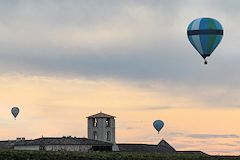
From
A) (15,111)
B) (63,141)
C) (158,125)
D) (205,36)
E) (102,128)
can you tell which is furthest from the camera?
(102,128)

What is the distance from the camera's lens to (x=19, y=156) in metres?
49.9

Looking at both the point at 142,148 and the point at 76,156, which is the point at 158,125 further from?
the point at 76,156

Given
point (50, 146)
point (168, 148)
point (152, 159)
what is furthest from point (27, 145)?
point (152, 159)

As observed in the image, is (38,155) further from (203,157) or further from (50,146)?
(50,146)

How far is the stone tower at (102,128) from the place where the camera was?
448ft

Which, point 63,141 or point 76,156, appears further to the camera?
point 63,141

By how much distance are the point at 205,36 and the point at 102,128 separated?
7081 cm

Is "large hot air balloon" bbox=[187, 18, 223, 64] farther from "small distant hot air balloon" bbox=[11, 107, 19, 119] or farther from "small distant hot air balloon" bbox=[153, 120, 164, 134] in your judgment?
"small distant hot air balloon" bbox=[11, 107, 19, 119]

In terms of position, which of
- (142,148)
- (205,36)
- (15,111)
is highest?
(15,111)

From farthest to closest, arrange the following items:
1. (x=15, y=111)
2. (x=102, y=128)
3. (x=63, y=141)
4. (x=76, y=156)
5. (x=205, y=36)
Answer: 1. (x=102, y=128)
2. (x=15, y=111)
3. (x=63, y=141)
4. (x=205, y=36)
5. (x=76, y=156)

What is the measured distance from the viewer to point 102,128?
137 meters

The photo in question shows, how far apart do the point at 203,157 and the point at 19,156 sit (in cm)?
2141

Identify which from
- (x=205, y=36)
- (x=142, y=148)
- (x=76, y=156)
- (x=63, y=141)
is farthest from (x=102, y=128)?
(x=76, y=156)

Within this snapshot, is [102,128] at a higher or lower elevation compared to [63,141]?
higher
